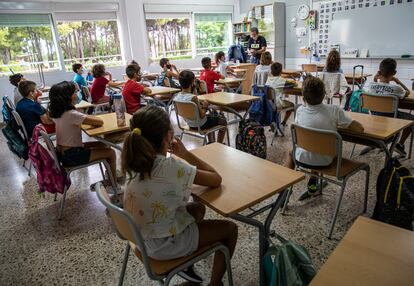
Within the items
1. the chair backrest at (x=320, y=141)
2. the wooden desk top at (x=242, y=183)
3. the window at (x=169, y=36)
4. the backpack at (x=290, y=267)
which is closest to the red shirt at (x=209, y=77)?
the chair backrest at (x=320, y=141)

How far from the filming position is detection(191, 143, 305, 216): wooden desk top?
1.28 meters

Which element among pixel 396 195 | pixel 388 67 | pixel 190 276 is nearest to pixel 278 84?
pixel 388 67

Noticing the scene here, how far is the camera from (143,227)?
1.25 metres

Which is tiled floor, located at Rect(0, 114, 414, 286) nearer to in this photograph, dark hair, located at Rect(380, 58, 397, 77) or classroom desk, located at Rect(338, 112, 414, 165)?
classroom desk, located at Rect(338, 112, 414, 165)

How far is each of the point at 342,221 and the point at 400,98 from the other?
1557mm

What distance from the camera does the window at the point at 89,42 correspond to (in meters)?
6.85

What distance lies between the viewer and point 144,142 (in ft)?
3.80

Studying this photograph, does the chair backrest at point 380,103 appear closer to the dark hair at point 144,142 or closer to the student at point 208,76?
the student at point 208,76

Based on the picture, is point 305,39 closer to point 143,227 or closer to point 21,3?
point 21,3

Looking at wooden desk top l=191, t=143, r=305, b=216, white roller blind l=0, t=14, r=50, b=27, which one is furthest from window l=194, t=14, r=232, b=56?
wooden desk top l=191, t=143, r=305, b=216

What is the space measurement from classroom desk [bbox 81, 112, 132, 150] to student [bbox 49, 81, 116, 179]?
6 centimetres

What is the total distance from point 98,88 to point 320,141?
381 cm

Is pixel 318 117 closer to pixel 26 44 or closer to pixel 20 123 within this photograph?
pixel 20 123

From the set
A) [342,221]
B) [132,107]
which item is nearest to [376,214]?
[342,221]
